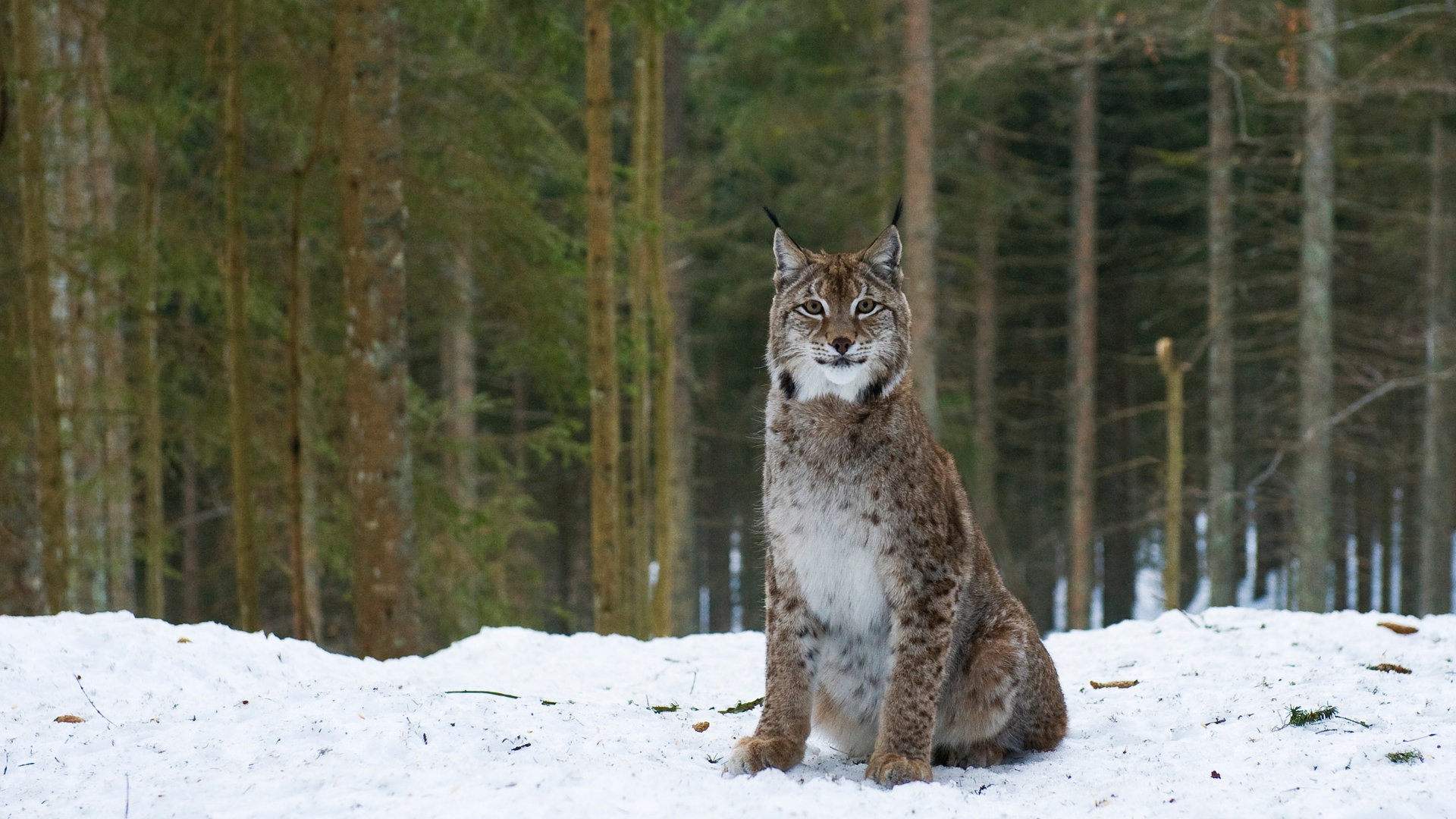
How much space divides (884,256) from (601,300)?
4.48 meters

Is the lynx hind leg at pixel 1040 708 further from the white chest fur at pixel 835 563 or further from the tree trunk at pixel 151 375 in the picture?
the tree trunk at pixel 151 375

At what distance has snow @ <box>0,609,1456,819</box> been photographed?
Answer: 3.86 metres

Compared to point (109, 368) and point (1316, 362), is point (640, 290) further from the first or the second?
point (1316, 362)

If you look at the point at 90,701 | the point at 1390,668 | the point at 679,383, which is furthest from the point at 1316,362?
the point at 90,701

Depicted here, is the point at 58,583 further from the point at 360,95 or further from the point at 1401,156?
the point at 1401,156

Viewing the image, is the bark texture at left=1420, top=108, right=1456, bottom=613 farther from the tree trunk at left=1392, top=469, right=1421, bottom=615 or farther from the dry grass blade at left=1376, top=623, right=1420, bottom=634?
the dry grass blade at left=1376, top=623, right=1420, bottom=634

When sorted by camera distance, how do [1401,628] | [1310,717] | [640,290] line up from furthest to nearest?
[640,290]
[1401,628]
[1310,717]

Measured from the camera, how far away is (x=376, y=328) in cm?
788

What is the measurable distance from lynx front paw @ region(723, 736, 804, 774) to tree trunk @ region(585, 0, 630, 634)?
4475 mm

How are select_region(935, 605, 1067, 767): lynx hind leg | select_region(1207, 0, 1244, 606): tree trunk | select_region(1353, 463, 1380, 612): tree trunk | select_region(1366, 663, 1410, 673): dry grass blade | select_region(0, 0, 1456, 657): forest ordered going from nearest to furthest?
select_region(935, 605, 1067, 767): lynx hind leg → select_region(1366, 663, 1410, 673): dry grass blade → select_region(0, 0, 1456, 657): forest → select_region(1207, 0, 1244, 606): tree trunk → select_region(1353, 463, 1380, 612): tree trunk

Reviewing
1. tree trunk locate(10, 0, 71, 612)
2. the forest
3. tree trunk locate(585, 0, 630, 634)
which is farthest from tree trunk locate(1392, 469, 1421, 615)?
tree trunk locate(10, 0, 71, 612)

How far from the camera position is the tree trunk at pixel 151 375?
28.6 ft

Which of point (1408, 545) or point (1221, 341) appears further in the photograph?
point (1408, 545)

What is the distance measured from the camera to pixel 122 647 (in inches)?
226
